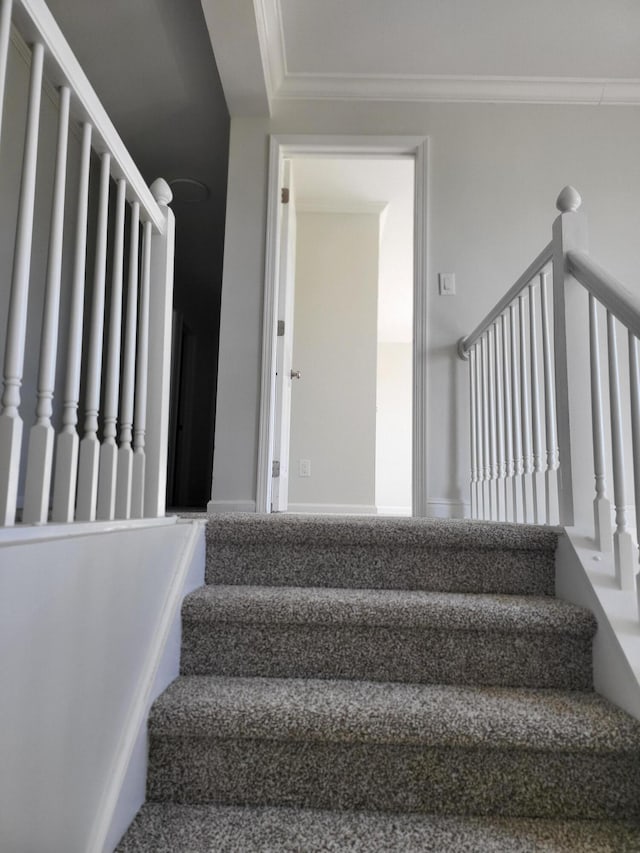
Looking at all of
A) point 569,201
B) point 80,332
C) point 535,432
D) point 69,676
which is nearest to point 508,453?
point 535,432

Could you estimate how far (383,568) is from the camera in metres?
1.54

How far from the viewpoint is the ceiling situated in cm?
238

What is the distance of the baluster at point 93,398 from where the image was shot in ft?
3.56

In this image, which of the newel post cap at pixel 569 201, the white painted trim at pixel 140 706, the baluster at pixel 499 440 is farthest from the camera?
the baluster at pixel 499 440

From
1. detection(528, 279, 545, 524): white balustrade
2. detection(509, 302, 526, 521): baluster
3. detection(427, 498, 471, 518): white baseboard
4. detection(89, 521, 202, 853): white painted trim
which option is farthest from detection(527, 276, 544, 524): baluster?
detection(89, 521, 202, 853): white painted trim

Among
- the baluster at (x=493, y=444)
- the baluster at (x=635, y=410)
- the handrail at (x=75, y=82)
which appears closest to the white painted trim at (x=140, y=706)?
the handrail at (x=75, y=82)

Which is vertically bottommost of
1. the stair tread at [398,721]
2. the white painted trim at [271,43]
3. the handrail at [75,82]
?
the stair tread at [398,721]

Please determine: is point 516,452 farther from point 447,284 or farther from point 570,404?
point 447,284

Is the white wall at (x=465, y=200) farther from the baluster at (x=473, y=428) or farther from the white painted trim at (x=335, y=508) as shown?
the white painted trim at (x=335, y=508)

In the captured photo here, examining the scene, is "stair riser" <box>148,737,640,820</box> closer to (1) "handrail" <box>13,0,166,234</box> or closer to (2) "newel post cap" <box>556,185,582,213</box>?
(1) "handrail" <box>13,0,166,234</box>

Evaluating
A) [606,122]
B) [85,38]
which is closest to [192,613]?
[85,38]

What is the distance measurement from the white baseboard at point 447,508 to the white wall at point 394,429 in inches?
192

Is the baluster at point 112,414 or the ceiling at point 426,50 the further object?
the ceiling at point 426,50

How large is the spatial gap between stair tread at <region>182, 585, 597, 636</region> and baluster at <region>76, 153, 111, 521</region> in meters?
0.39
